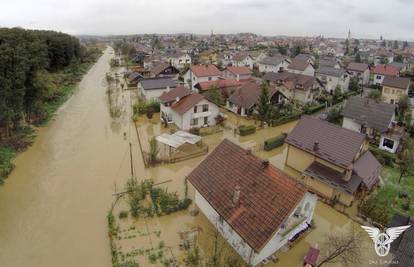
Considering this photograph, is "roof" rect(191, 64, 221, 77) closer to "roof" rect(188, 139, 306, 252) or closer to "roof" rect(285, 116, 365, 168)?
"roof" rect(285, 116, 365, 168)

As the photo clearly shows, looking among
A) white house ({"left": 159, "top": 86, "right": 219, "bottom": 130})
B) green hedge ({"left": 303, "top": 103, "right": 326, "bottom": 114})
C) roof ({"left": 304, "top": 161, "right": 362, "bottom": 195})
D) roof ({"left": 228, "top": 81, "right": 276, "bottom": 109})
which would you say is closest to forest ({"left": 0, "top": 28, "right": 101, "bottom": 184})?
white house ({"left": 159, "top": 86, "right": 219, "bottom": 130})

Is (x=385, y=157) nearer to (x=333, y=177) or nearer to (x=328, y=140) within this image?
(x=328, y=140)

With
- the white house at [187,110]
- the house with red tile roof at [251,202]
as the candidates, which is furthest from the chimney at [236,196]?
the white house at [187,110]

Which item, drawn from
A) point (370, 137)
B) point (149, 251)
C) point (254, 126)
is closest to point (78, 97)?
point (254, 126)

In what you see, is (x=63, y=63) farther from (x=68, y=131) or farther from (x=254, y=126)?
(x=254, y=126)

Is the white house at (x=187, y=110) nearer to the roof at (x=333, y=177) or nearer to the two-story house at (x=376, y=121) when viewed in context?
the roof at (x=333, y=177)

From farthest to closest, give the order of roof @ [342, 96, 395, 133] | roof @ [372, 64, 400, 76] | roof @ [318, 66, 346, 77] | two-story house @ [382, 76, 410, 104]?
roof @ [372, 64, 400, 76]
roof @ [318, 66, 346, 77]
two-story house @ [382, 76, 410, 104]
roof @ [342, 96, 395, 133]
